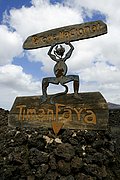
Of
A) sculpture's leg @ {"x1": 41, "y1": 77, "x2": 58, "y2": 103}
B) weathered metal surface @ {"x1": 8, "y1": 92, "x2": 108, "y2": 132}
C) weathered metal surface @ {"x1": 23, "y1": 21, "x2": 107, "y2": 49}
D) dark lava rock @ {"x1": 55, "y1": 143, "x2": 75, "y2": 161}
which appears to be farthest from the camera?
sculpture's leg @ {"x1": 41, "y1": 77, "x2": 58, "y2": 103}

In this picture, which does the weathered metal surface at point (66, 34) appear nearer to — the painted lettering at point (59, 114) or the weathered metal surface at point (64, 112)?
the weathered metal surface at point (64, 112)

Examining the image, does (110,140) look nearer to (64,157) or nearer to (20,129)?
(64,157)

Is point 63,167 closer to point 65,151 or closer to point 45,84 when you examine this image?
point 65,151

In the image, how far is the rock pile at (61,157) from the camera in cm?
561

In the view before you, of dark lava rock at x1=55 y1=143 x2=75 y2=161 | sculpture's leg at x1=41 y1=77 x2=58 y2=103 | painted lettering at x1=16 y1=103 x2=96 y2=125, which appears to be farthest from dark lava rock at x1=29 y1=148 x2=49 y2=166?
sculpture's leg at x1=41 y1=77 x2=58 y2=103

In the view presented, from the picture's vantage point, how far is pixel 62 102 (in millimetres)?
6543

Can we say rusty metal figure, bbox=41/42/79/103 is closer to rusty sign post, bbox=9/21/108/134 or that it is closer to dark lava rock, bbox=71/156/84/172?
rusty sign post, bbox=9/21/108/134

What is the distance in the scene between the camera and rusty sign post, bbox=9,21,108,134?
6.16 m

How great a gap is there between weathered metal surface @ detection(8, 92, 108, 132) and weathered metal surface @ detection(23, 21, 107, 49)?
1.34 m

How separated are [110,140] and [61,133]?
107cm

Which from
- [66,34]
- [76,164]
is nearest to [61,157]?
[76,164]

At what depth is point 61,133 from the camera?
6285mm

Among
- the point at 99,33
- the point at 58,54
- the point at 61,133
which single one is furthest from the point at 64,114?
the point at 99,33

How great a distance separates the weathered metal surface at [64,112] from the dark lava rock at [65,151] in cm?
51
